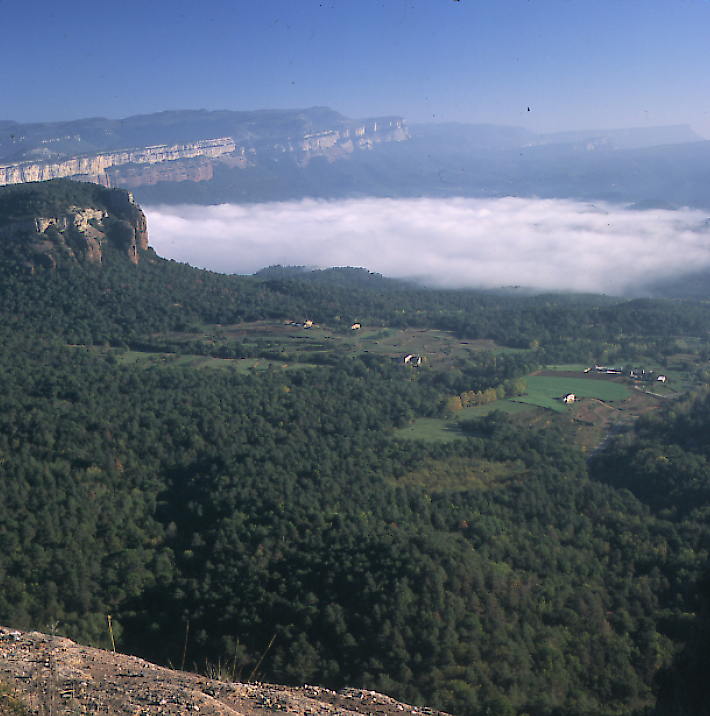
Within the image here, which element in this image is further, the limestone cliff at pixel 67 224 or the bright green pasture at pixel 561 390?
the limestone cliff at pixel 67 224

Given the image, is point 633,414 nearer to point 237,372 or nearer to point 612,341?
point 612,341

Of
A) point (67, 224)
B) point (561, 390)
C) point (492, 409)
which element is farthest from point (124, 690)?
point (67, 224)

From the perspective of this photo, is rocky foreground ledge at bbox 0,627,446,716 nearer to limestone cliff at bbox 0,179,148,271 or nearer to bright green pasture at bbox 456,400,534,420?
bright green pasture at bbox 456,400,534,420

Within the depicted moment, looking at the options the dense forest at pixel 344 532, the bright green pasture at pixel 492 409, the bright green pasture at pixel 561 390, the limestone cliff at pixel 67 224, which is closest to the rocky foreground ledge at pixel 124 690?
the dense forest at pixel 344 532

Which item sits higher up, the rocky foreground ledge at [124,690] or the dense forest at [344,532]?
the rocky foreground ledge at [124,690]

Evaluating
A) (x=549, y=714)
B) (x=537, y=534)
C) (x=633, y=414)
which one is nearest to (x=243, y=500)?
(x=537, y=534)

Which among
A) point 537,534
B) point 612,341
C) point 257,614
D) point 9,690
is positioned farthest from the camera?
point 612,341

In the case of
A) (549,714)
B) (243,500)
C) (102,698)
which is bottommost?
(549,714)

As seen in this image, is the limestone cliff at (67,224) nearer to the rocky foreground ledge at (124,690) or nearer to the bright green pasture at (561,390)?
the bright green pasture at (561,390)
